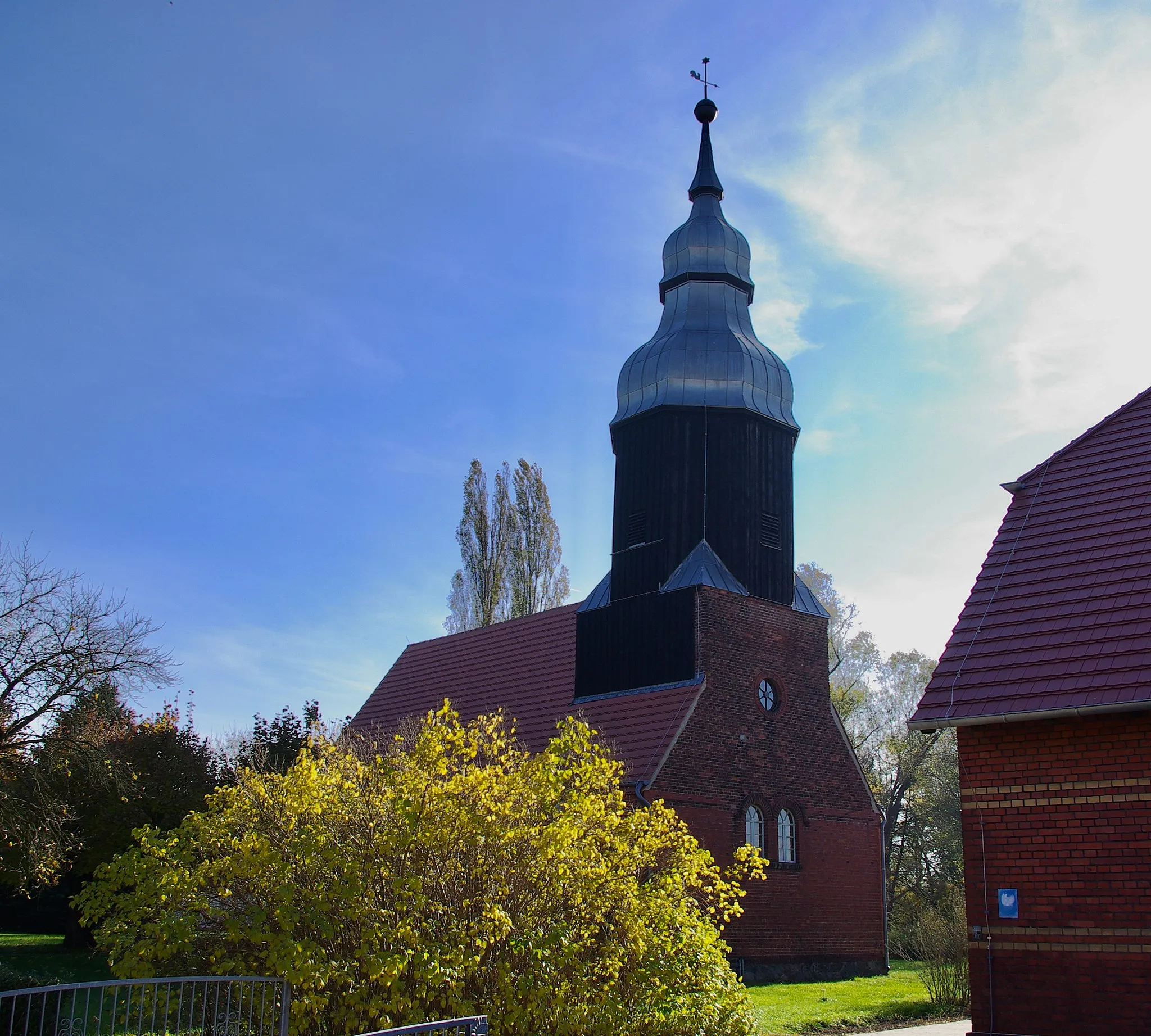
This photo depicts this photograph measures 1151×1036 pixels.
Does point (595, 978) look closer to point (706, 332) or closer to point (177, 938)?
point (177, 938)

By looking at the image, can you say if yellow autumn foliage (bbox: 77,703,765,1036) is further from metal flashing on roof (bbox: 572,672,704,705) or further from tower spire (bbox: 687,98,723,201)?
tower spire (bbox: 687,98,723,201)

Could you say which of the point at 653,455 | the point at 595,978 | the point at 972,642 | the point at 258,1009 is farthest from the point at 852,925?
the point at 258,1009

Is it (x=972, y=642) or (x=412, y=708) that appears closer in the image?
(x=972, y=642)

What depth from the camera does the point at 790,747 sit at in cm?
2230

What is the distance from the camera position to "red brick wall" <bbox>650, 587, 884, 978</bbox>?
20391 mm

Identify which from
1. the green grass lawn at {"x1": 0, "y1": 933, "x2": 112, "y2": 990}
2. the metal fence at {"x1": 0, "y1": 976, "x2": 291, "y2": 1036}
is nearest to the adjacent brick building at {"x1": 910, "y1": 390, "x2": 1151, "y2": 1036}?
the metal fence at {"x1": 0, "y1": 976, "x2": 291, "y2": 1036}

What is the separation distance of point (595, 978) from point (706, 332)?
16.8 m

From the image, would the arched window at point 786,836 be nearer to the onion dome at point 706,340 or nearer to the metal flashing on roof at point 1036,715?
the onion dome at point 706,340

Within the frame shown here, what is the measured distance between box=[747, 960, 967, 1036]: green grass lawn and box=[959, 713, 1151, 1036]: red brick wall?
14.4 ft

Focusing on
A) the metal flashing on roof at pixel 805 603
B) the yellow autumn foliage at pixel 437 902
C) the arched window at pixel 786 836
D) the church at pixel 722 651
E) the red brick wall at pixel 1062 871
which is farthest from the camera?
the metal flashing on roof at pixel 805 603

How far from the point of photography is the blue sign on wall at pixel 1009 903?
10.9m

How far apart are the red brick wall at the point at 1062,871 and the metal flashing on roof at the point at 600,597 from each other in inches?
505

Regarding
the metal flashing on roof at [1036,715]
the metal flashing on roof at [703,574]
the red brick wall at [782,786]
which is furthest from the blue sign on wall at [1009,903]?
the metal flashing on roof at [703,574]

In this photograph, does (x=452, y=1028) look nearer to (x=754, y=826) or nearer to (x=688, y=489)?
(x=754, y=826)
